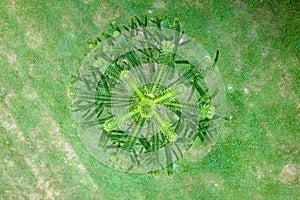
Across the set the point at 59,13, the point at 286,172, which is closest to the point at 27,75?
the point at 59,13

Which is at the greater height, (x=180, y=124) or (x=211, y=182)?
(x=180, y=124)

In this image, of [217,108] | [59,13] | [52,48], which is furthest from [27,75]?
[217,108]

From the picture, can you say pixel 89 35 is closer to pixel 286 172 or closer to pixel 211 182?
pixel 211 182

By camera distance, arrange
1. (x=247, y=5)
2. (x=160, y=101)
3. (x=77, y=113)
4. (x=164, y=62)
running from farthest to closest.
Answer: (x=247, y=5) < (x=77, y=113) < (x=164, y=62) < (x=160, y=101)

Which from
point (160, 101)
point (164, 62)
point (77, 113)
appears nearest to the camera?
point (160, 101)

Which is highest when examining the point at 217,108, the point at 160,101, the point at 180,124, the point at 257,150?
the point at 160,101

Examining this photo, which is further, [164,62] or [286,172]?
[286,172]
